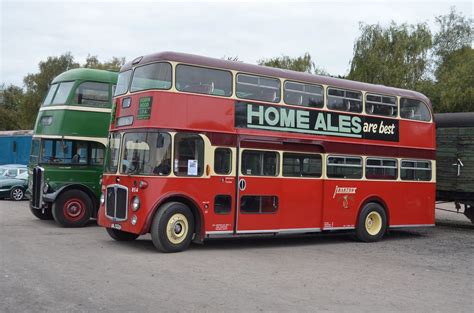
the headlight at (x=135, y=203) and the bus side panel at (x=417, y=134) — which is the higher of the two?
the bus side panel at (x=417, y=134)

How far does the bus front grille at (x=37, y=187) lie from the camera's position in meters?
15.1

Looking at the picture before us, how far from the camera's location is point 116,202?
11586 millimetres

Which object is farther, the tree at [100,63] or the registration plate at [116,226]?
the tree at [100,63]

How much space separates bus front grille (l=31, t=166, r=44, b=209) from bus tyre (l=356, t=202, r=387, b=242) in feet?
28.8

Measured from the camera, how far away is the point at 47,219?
1667 centimetres

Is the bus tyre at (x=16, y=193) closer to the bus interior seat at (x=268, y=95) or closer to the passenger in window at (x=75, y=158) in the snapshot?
the passenger in window at (x=75, y=158)

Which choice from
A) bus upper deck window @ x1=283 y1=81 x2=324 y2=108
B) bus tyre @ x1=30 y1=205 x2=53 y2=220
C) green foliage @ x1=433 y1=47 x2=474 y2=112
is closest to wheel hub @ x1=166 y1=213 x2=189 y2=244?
bus upper deck window @ x1=283 y1=81 x2=324 y2=108

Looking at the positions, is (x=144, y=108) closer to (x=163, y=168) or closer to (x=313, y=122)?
(x=163, y=168)

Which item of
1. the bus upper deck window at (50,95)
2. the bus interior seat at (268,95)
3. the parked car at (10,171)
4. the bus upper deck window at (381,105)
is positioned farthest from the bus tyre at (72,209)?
the parked car at (10,171)

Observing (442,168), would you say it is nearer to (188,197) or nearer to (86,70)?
(188,197)

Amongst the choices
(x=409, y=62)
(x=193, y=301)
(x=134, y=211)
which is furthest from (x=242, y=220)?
(x=409, y=62)

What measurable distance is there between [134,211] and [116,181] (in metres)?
1.02

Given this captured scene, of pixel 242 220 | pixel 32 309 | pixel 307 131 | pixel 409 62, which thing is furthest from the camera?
pixel 409 62

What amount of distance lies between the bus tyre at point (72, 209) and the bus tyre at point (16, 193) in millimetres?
9914
